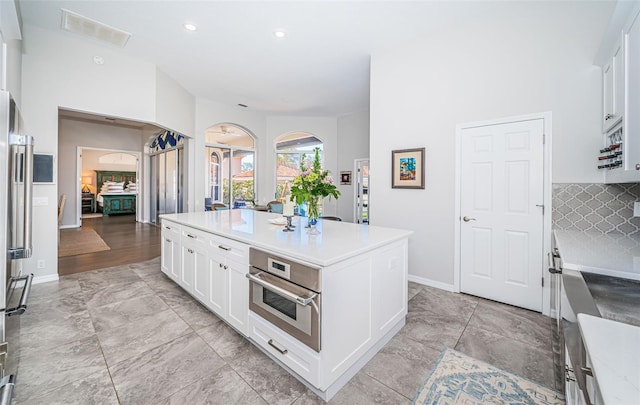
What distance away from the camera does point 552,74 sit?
2604mm

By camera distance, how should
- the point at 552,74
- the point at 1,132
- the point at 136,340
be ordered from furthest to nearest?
the point at 552,74 < the point at 136,340 < the point at 1,132

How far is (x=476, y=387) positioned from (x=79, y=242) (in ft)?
23.7

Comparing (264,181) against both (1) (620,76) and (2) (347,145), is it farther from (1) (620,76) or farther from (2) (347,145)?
(1) (620,76)

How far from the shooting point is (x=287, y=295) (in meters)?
1.58

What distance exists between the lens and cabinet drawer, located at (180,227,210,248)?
2479 millimetres

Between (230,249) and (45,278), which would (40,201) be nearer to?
(45,278)

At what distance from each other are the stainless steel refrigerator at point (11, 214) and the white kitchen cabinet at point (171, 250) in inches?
60.4

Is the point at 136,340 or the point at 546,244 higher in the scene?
the point at 546,244

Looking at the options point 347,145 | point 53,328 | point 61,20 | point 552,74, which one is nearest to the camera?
point 53,328

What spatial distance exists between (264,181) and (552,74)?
6143 mm

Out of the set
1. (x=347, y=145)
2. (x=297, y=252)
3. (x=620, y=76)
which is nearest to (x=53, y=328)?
(x=297, y=252)

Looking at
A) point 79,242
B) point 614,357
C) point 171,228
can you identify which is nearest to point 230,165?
point 79,242

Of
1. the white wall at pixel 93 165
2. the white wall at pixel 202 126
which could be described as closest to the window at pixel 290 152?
the white wall at pixel 202 126

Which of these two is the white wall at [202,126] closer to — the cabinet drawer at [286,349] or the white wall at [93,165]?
the cabinet drawer at [286,349]
